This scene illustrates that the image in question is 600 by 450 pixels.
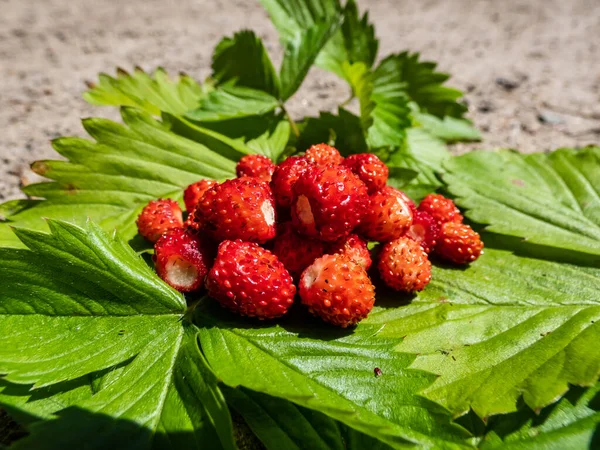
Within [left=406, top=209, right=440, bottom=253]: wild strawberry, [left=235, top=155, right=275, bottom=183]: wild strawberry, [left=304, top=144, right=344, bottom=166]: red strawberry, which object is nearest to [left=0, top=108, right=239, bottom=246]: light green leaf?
[left=235, top=155, right=275, bottom=183]: wild strawberry

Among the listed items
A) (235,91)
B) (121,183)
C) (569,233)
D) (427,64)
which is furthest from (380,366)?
(427,64)

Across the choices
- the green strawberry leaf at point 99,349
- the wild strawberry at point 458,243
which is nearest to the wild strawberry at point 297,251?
the green strawberry leaf at point 99,349

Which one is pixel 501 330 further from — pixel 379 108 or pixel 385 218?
pixel 379 108

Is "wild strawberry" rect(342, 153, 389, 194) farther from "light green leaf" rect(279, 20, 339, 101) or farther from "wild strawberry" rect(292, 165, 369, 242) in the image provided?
"light green leaf" rect(279, 20, 339, 101)

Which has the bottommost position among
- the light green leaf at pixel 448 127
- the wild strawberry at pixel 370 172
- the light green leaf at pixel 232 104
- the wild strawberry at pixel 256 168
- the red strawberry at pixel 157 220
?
the red strawberry at pixel 157 220

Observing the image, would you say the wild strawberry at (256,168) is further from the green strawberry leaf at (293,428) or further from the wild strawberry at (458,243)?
the green strawberry leaf at (293,428)

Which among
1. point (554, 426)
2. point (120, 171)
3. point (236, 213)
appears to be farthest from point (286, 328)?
point (120, 171)
